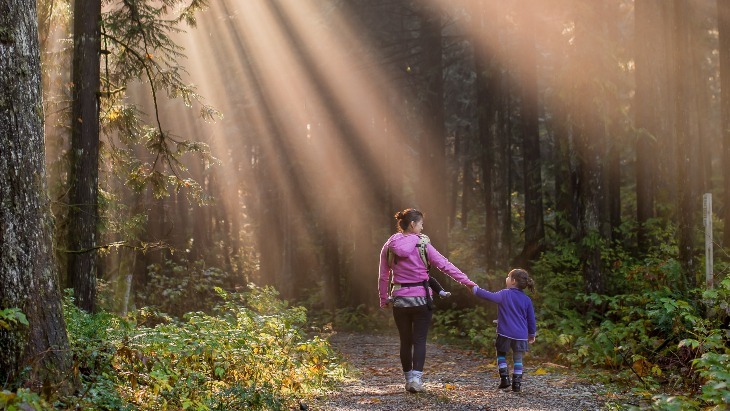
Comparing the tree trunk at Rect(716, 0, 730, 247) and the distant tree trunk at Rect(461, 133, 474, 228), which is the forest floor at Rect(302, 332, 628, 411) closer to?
the tree trunk at Rect(716, 0, 730, 247)

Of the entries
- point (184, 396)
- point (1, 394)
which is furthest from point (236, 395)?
point (1, 394)

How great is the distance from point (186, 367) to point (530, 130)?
19562 millimetres

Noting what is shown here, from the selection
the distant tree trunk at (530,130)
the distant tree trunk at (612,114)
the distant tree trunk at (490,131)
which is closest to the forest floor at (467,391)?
the distant tree trunk at (612,114)

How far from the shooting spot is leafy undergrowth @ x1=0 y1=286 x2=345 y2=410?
6.89 metres

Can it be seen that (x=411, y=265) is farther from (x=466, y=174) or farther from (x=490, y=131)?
(x=466, y=174)

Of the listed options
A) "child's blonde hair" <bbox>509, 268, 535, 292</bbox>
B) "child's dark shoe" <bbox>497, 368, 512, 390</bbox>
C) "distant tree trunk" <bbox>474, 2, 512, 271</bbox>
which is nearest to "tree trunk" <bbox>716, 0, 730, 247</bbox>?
"distant tree trunk" <bbox>474, 2, 512, 271</bbox>

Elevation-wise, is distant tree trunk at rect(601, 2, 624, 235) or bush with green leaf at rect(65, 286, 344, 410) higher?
distant tree trunk at rect(601, 2, 624, 235)

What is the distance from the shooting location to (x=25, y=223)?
661cm

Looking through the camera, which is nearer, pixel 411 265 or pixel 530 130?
pixel 411 265

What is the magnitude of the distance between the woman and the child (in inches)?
27.3

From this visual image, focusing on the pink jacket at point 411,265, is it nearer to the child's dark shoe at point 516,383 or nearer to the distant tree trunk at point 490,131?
the child's dark shoe at point 516,383

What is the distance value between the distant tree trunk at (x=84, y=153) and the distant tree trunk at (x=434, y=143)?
11.6 metres

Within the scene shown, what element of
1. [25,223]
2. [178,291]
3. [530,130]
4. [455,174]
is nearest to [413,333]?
[25,223]

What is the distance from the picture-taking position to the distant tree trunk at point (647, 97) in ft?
65.1
